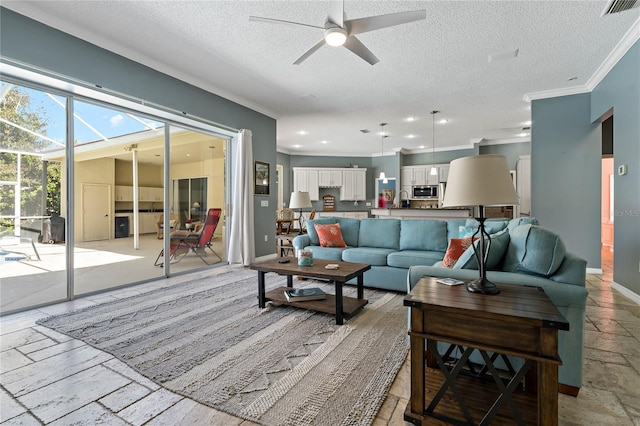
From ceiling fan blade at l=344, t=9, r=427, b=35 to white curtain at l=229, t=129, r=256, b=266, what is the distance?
3287mm

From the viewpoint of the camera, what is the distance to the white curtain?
5.32 metres

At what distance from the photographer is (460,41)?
3482 millimetres

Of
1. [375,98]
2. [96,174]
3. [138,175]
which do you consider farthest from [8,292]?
[375,98]

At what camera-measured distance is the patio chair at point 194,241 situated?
15.3 ft

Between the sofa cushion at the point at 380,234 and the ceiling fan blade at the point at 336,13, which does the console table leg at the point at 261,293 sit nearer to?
the sofa cushion at the point at 380,234

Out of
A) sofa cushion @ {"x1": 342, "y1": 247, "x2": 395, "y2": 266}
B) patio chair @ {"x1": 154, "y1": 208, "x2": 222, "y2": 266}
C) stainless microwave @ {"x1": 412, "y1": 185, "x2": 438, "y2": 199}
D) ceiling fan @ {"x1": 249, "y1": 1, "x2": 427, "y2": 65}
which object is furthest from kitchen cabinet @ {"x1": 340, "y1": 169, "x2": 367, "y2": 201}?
ceiling fan @ {"x1": 249, "y1": 1, "x2": 427, "y2": 65}

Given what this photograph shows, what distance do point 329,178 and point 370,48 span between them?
6731 millimetres

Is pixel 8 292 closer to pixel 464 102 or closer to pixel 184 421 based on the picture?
pixel 184 421

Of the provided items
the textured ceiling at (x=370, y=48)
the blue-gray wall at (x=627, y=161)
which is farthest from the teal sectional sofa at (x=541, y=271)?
the textured ceiling at (x=370, y=48)

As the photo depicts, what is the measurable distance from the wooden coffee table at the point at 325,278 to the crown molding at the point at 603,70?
3831 millimetres

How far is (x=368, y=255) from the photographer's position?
3.87 metres

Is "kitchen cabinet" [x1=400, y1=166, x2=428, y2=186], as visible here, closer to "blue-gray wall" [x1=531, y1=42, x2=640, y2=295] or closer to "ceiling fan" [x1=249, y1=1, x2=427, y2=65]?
"blue-gray wall" [x1=531, y1=42, x2=640, y2=295]

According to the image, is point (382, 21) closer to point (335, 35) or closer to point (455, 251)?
point (335, 35)

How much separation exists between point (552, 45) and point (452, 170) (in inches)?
127
